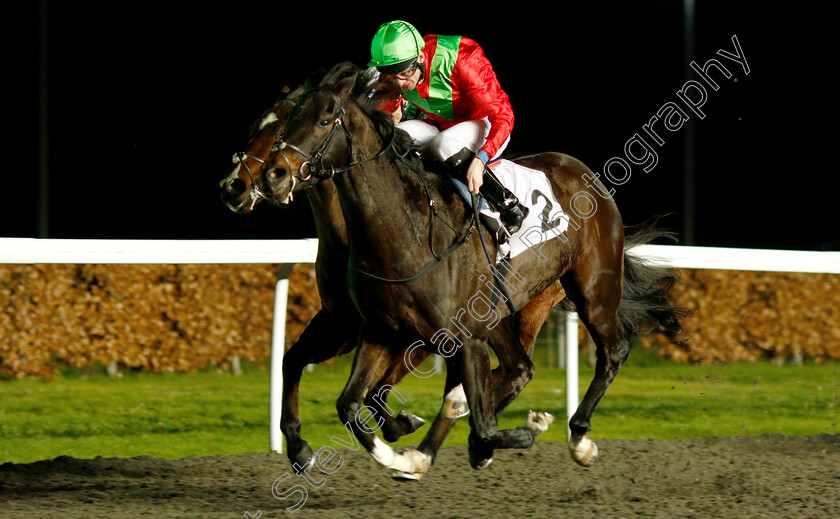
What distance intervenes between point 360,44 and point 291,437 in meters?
5.88

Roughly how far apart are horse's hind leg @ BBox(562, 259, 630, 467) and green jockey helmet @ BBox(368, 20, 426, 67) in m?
1.33

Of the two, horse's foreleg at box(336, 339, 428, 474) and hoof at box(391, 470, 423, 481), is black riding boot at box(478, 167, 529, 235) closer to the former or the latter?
horse's foreleg at box(336, 339, 428, 474)

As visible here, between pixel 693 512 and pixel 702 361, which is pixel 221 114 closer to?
pixel 702 361

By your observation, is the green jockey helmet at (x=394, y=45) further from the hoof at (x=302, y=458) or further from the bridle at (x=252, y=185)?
the hoof at (x=302, y=458)

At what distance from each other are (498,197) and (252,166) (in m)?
0.99

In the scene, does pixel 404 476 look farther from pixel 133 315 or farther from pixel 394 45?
pixel 133 315

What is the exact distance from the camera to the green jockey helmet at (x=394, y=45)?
3.26 meters

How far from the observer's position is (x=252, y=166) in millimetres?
3740

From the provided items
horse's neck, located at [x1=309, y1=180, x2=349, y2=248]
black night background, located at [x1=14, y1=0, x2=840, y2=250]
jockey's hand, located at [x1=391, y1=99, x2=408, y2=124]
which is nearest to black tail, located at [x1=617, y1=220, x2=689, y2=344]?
jockey's hand, located at [x1=391, y1=99, x2=408, y2=124]

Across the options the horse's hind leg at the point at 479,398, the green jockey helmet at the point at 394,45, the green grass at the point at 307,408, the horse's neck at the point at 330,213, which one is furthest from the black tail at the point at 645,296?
the green jockey helmet at the point at 394,45

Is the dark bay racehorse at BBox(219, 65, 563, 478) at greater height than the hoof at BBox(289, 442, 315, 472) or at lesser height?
greater

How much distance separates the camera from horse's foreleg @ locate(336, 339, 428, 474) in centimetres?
328

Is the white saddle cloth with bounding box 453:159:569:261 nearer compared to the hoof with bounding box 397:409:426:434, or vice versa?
the white saddle cloth with bounding box 453:159:569:261

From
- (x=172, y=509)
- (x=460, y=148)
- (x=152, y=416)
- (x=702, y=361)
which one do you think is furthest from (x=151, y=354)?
(x=702, y=361)
